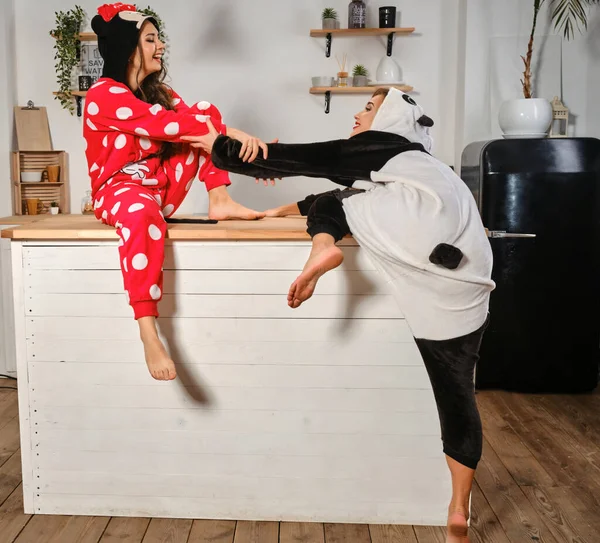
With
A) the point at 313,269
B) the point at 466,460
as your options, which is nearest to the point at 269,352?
the point at 313,269

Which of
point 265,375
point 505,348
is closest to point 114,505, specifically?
point 265,375

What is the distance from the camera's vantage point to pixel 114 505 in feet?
7.63

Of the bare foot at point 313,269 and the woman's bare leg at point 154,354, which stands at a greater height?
the bare foot at point 313,269

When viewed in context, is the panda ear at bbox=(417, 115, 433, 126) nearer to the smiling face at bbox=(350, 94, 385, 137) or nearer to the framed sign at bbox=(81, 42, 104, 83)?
the smiling face at bbox=(350, 94, 385, 137)

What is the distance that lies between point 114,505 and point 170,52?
8.78ft

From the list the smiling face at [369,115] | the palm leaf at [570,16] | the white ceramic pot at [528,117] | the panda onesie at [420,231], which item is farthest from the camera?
the palm leaf at [570,16]

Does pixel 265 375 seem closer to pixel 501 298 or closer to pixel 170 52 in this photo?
pixel 501 298

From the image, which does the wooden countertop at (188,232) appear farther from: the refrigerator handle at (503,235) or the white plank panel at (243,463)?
the refrigerator handle at (503,235)

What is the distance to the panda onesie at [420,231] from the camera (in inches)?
75.6

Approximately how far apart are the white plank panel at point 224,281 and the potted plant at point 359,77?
6.98ft

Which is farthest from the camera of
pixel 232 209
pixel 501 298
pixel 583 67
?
pixel 583 67

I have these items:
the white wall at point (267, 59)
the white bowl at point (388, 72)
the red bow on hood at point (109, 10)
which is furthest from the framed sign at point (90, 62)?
the red bow on hood at point (109, 10)

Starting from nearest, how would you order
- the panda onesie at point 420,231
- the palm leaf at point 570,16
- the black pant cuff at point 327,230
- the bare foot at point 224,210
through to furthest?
the panda onesie at point 420,231, the black pant cuff at point 327,230, the bare foot at point 224,210, the palm leaf at point 570,16

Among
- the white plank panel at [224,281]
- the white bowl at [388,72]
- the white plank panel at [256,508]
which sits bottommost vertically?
the white plank panel at [256,508]
